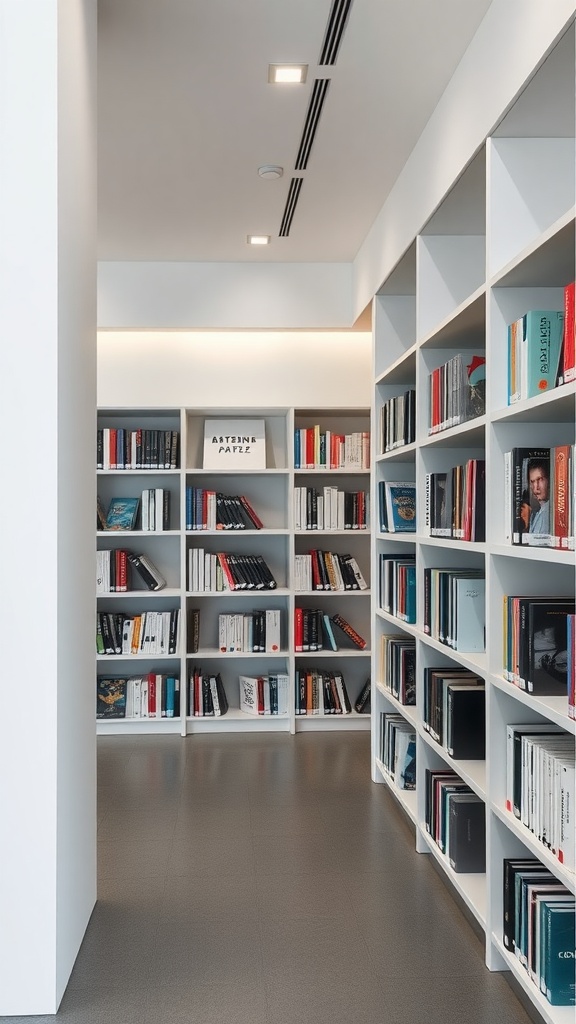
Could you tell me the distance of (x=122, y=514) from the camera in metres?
5.89

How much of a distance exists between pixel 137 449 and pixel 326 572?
1.46 metres

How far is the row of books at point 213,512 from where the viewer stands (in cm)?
582

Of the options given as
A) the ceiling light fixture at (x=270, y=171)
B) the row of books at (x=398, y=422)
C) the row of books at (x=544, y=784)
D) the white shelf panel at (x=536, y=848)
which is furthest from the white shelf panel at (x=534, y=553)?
the ceiling light fixture at (x=270, y=171)

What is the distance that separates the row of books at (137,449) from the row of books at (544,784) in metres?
3.63

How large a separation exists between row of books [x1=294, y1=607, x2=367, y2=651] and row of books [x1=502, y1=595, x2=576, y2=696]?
3.35m

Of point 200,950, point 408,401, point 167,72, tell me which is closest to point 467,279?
point 408,401

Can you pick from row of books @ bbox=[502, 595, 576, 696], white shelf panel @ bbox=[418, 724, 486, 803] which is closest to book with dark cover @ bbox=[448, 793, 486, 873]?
white shelf panel @ bbox=[418, 724, 486, 803]

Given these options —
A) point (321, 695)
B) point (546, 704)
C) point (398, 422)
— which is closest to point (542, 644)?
point (546, 704)

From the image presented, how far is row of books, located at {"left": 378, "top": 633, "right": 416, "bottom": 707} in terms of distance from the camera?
409cm

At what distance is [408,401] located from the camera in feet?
13.4

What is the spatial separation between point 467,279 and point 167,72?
4.55 ft

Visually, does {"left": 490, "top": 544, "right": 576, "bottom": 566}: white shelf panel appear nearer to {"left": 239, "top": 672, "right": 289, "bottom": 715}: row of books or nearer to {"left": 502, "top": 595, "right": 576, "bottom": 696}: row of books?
{"left": 502, "top": 595, "right": 576, "bottom": 696}: row of books

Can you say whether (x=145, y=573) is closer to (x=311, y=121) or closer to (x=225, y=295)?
(x=225, y=295)

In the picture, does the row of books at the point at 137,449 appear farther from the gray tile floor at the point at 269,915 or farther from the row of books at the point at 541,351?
the row of books at the point at 541,351
